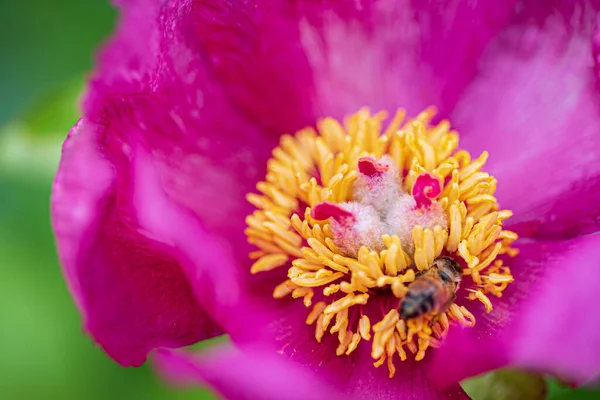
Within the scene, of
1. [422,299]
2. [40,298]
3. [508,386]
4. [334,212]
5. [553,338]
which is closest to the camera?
[553,338]

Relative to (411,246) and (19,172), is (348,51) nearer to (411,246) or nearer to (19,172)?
(411,246)

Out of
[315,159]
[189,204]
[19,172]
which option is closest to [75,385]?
[19,172]

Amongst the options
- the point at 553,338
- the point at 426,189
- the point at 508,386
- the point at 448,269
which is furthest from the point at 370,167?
the point at 553,338

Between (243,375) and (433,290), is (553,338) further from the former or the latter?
(243,375)

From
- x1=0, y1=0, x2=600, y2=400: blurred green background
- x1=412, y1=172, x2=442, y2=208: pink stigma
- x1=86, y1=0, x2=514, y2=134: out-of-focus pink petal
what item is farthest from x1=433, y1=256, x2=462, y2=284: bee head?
x1=0, y1=0, x2=600, y2=400: blurred green background

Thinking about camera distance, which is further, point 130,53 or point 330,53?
point 330,53

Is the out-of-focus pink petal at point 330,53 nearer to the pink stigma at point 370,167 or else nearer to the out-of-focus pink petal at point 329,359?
the pink stigma at point 370,167

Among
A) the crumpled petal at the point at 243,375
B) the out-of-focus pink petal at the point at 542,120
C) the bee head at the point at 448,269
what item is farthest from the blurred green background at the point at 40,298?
the crumpled petal at the point at 243,375

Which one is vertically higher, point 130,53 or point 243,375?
point 130,53
